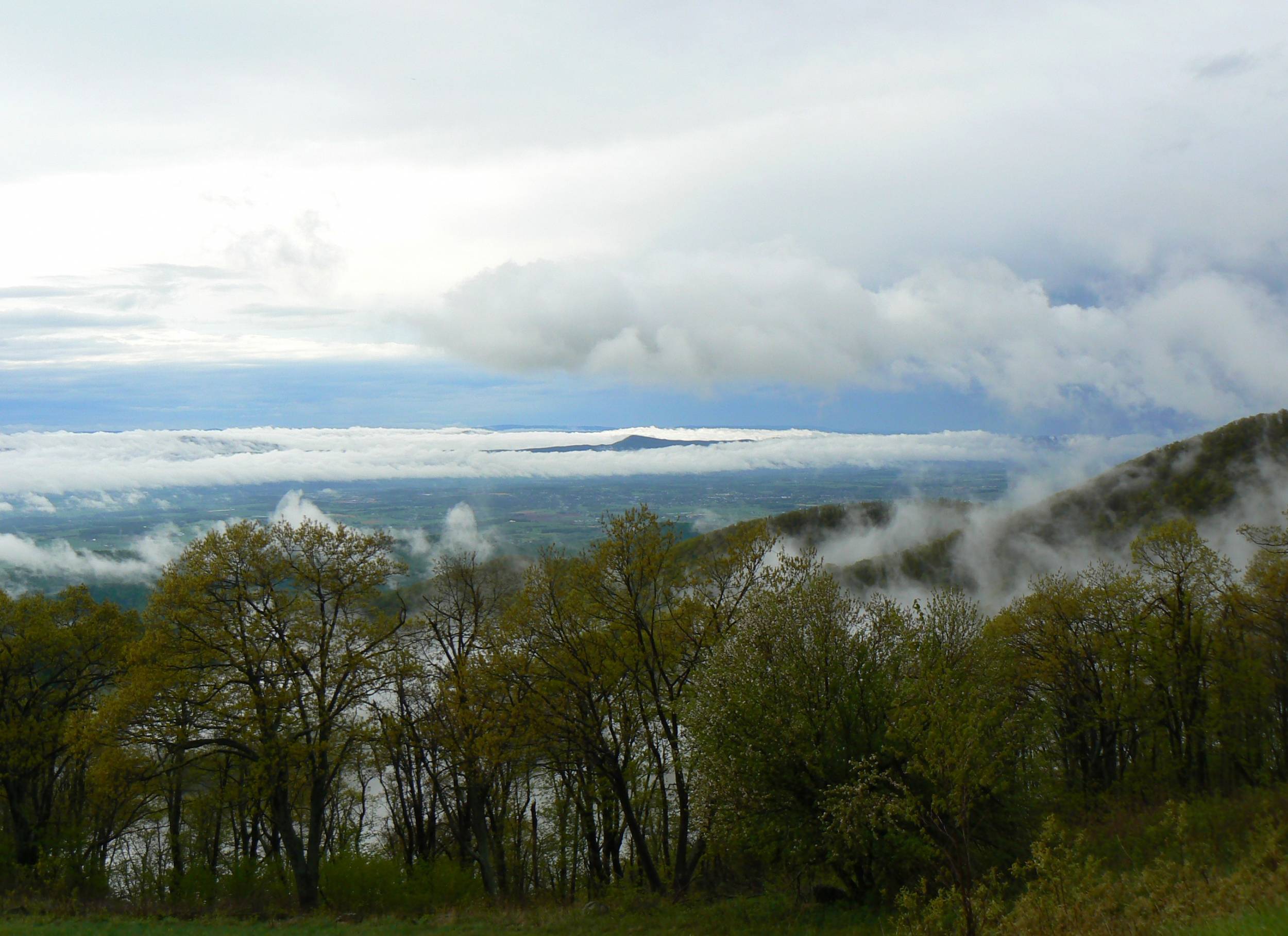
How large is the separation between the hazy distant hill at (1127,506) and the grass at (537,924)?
142m

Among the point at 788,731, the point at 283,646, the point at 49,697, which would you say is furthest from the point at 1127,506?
the point at 49,697

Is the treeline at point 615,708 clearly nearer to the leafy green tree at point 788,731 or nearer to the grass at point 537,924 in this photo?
the leafy green tree at point 788,731

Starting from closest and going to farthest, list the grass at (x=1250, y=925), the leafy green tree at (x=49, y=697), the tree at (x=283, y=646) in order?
1. the grass at (x=1250, y=925)
2. the tree at (x=283, y=646)
3. the leafy green tree at (x=49, y=697)

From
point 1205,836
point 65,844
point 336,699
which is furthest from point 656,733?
point 65,844

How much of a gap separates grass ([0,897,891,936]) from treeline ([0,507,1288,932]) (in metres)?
1.36

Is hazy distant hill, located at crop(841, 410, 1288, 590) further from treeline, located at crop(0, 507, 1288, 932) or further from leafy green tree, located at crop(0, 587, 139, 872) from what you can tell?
leafy green tree, located at crop(0, 587, 139, 872)

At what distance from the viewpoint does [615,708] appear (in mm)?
27219

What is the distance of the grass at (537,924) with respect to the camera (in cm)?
1967

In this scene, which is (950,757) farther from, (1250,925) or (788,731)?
(788,731)

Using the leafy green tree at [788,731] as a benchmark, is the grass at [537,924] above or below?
below

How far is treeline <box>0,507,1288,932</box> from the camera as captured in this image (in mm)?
20609

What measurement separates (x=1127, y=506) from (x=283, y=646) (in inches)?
7839

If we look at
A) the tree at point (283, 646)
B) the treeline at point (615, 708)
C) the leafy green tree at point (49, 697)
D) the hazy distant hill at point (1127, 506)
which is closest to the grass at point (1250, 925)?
the treeline at point (615, 708)

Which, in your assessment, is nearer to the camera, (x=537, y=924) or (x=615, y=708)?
(x=537, y=924)
